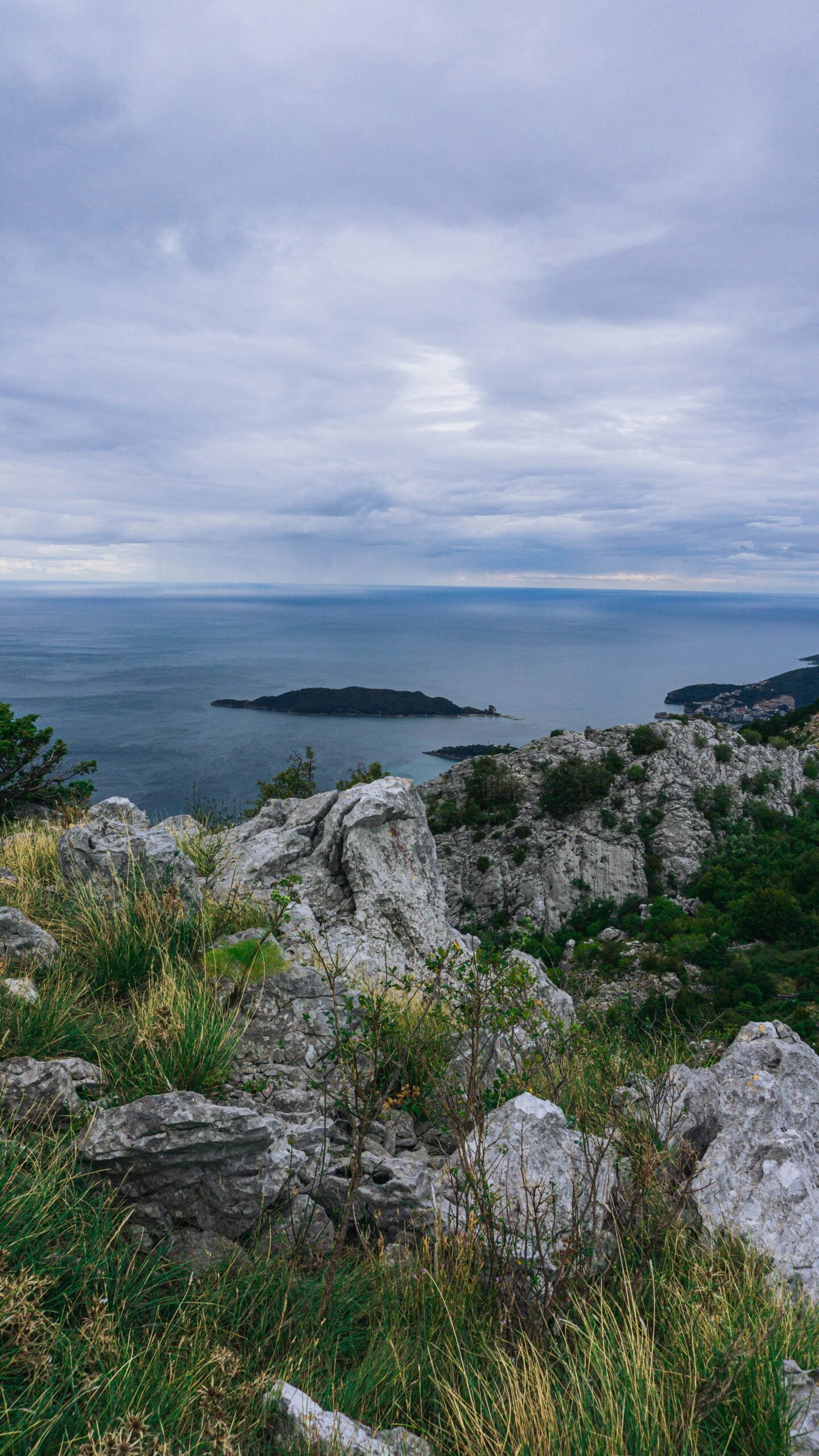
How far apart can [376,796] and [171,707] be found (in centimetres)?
11243

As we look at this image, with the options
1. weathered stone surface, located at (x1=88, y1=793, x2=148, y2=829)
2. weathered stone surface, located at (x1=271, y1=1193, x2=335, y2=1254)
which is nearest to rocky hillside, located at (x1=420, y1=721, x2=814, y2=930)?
weathered stone surface, located at (x1=88, y1=793, x2=148, y2=829)

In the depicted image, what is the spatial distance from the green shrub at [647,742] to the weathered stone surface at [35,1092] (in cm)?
3853

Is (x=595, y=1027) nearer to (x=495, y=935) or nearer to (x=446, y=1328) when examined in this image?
(x=446, y=1328)

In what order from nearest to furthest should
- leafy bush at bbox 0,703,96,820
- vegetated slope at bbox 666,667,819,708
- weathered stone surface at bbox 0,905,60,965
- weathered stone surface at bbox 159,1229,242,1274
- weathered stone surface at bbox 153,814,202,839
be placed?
weathered stone surface at bbox 159,1229,242,1274 < weathered stone surface at bbox 0,905,60,965 < weathered stone surface at bbox 153,814,202,839 < leafy bush at bbox 0,703,96,820 < vegetated slope at bbox 666,667,819,708

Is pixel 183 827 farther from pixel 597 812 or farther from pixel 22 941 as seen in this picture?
pixel 597 812

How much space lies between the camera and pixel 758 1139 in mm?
4102

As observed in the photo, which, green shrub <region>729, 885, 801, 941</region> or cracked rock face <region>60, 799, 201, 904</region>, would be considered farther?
green shrub <region>729, 885, 801, 941</region>

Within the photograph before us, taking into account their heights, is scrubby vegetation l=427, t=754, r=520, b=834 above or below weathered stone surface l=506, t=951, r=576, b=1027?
below

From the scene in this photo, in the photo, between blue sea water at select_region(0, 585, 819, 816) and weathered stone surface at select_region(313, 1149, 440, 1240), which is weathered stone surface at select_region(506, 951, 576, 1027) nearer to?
weathered stone surface at select_region(313, 1149, 440, 1240)

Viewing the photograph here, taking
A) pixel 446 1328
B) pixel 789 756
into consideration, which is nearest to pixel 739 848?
pixel 789 756

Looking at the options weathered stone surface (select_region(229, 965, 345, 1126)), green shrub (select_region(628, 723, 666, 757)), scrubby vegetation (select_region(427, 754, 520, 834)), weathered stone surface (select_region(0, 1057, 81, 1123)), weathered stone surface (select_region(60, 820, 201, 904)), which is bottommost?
scrubby vegetation (select_region(427, 754, 520, 834))

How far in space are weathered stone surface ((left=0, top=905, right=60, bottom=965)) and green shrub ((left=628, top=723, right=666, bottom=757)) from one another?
1466 inches

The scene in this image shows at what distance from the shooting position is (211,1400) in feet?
7.22

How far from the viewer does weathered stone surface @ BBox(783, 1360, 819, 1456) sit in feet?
7.61
